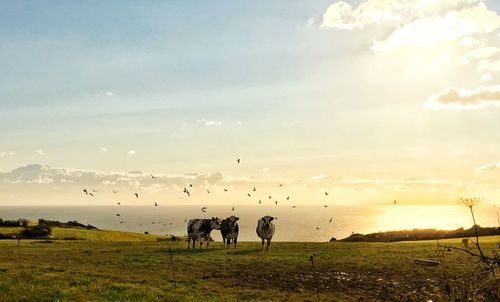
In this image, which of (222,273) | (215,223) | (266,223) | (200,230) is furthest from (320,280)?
(215,223)

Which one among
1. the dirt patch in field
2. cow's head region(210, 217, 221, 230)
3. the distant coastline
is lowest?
the dirt patch in field

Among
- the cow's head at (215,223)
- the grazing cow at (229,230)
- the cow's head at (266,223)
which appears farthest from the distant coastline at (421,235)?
the cow's head at (215,223)

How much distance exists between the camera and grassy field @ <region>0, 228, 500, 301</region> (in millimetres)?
19828

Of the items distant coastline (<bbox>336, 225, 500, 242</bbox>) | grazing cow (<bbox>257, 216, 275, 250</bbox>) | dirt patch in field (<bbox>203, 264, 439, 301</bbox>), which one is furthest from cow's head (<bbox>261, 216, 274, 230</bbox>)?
distant coastline (<bbox>336, 225, 500, 242</bbox>)

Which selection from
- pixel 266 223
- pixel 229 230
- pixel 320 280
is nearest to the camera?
pixel 320 280

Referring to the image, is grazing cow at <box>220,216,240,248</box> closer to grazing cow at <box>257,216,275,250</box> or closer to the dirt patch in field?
grazing cow at <box>257,216,275,250</box>

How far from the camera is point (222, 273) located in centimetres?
2817

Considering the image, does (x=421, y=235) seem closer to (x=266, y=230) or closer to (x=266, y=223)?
(x=266, y=223)

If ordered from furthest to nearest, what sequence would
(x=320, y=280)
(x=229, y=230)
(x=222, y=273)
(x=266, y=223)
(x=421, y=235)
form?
(x=421, y=235) → (x=229, y=230) → (x=266, y=223) → (x=222, y=273) → (x=320, y=280)

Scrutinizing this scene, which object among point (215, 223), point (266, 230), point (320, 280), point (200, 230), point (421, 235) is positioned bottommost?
point (320, 280)

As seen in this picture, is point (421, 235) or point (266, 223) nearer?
point (266, 223)

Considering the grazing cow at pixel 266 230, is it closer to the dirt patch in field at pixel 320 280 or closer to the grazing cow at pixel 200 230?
the grazing cow at pixel 200 230

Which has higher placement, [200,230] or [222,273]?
[200,230]

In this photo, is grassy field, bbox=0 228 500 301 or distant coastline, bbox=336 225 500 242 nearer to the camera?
grassy field, bbox=0 228 500 301
